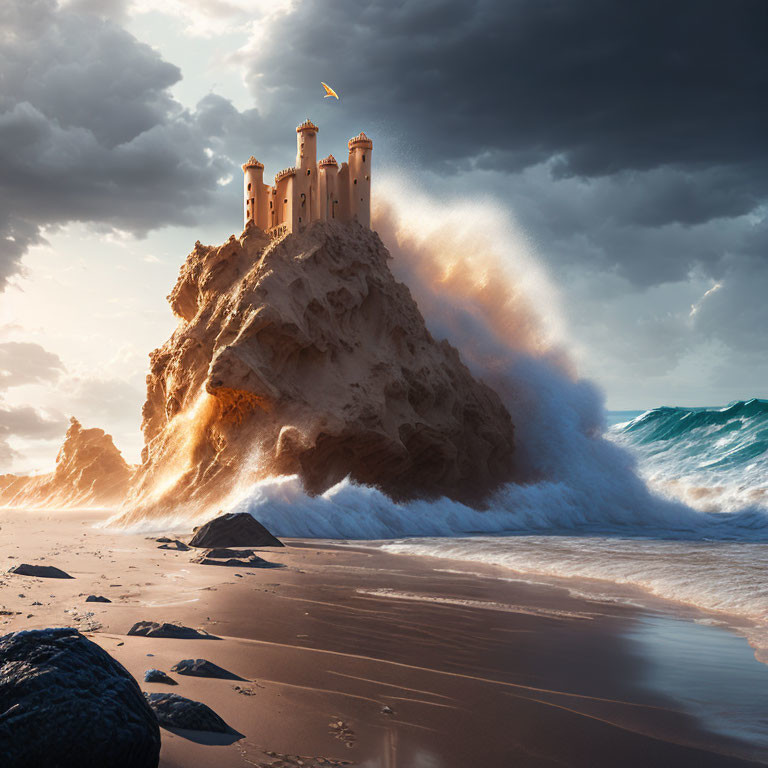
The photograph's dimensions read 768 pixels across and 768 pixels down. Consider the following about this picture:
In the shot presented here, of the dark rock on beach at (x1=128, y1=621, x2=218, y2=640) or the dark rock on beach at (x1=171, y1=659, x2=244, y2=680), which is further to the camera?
the dark rock on beach at (x1=128, y1=621, x2=218, y2=640)

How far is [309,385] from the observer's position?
21250 millimetres

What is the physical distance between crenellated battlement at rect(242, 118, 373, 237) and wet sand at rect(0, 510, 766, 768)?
17.1 metres

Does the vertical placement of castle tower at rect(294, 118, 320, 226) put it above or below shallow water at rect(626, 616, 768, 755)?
above

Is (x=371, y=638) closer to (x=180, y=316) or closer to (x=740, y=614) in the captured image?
(x=740, y=614)

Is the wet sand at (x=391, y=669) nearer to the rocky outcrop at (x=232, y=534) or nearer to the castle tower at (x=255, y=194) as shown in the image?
the rocky outcrop at (x=232, y=534)

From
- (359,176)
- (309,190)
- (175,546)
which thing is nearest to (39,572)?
(175,546)

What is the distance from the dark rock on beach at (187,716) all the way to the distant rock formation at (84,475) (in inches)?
1417

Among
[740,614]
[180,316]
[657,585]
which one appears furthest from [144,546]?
[180,316]

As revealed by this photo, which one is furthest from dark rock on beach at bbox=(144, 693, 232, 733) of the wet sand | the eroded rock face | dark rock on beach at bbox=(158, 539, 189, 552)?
the eroded rock face

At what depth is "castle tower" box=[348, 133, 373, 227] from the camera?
24109mm

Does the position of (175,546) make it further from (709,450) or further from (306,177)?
(709,450)

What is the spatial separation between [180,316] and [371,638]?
22085 millimetres

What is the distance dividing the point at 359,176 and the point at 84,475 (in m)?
24.4

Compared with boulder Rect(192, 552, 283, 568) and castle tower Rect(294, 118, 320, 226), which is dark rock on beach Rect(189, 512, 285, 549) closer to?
boulder Rect(192, 552, 283, 568)
